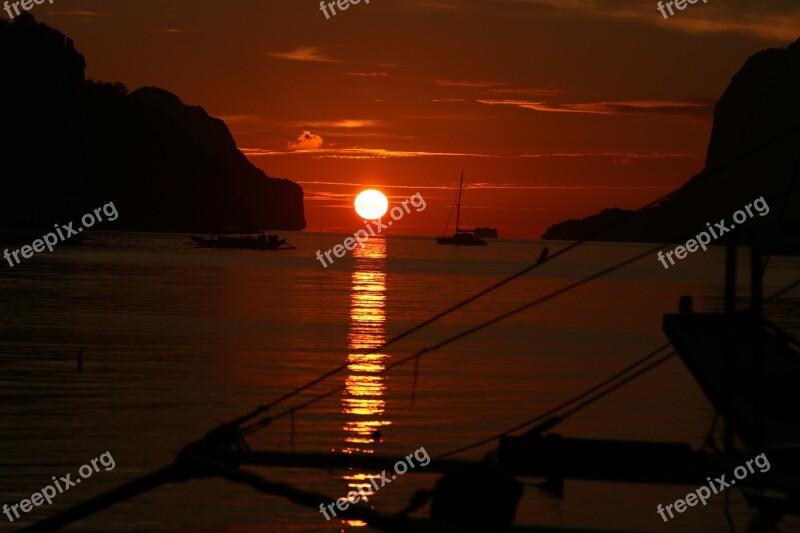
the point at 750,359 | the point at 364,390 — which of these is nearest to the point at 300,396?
the point at 364,390

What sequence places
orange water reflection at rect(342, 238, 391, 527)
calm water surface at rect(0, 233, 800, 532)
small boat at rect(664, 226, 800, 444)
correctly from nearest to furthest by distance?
small boat at rect(664, 226, 800, 444) → calm water surface at rect(0, 233, 800, 532) → orange water reflection at rect(342, 238, 391, 527)

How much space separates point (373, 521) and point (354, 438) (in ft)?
43.7

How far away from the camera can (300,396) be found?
31281mm

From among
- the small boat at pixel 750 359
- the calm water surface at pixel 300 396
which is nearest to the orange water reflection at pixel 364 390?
the calm water surface at pixel 300 396

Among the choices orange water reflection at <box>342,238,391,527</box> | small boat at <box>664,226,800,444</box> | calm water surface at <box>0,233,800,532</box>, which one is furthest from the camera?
orange water reflection at <box>342,238,391,527</box>

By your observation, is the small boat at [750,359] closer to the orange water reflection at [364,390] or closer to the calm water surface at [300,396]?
the calm water surface at [300,396]

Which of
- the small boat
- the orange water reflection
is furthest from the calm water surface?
the small boat

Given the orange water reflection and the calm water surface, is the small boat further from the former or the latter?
the orange water reflection

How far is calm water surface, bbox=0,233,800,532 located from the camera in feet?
63.5

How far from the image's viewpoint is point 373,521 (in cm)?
1145

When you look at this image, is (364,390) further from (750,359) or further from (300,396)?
(750,359)

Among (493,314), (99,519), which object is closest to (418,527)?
(99,519)

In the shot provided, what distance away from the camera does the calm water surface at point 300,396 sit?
1936 cm

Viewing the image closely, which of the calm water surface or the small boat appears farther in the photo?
the calm water surface
